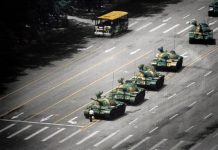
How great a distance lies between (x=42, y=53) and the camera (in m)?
103

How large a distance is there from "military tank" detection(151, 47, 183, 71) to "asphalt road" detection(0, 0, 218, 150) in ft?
3.44

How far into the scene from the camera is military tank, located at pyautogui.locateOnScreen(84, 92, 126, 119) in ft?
252

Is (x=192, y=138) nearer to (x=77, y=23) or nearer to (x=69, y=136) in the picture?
(x=69, y=136)

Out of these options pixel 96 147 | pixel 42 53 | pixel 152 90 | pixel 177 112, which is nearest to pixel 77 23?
pixel 42 53

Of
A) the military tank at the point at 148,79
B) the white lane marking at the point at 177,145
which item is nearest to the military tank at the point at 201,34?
the military tank at the point at 148,79

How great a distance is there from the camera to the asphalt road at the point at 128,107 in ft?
235

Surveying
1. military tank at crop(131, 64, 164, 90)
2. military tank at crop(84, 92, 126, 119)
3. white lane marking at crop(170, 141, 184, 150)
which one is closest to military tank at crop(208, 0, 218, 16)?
military tank at crop(131, 64, 164, 90)

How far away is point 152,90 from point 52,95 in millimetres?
11286

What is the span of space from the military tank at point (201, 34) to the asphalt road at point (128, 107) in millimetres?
933

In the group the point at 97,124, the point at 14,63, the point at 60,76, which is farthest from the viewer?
the point at 14,63

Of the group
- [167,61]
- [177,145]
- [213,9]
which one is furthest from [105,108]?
[213,9]

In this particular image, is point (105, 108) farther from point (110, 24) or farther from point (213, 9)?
point (213, 9)

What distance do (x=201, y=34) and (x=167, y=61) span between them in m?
11.5

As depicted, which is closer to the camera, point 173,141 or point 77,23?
point 173,141
